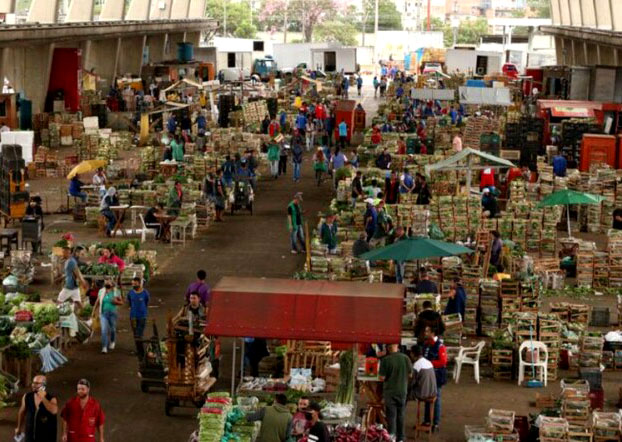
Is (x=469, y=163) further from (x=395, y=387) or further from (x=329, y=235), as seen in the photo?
(x=395, y=387)

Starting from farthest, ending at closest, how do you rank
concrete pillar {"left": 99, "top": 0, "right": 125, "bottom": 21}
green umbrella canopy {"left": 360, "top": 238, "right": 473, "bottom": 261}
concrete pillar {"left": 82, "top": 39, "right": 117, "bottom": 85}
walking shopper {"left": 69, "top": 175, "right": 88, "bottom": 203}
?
concrete pillar {"left": 99, "top": 0, "right": 125, "bottom": 21}, concrete pillar {"left": 82, "top": 39, "right": 117, "bottom": 85}, walking shopper {"left": 69, "top": 175, "right": 88, "bottom": 203}, green umbrella canopy {"left": 360, "top": 238, "right": 473, "bottom": 261}

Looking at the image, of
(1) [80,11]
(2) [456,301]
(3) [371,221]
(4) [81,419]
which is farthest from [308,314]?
(1) [80,11]

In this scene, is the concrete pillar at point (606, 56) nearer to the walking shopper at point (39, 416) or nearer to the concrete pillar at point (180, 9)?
the concrete pillar at point (180, 9)

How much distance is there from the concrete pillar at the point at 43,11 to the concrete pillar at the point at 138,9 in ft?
71.3

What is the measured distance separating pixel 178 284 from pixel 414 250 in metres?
5.94

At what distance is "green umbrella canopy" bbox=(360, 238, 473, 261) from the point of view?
22.0 m

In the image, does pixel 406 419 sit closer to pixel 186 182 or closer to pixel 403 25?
pixel 186 182

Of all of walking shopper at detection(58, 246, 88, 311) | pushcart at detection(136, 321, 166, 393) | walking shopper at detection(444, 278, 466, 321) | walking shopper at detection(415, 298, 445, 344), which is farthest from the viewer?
walking shopper at detection(58, 246, 88, 311)

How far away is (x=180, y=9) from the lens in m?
98.8

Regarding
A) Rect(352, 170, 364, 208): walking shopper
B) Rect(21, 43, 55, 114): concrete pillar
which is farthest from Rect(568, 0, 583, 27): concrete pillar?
Rect(352, 170, 364, 208): walking shopper

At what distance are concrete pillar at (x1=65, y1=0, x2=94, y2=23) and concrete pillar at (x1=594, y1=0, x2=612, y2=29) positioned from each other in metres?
27.6

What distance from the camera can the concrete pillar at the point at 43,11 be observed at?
6144 centimetres

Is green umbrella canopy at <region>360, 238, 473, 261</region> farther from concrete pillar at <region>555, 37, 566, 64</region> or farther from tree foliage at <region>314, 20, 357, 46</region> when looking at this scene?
tree foliage at <region>314, 20, 357, 46</region>

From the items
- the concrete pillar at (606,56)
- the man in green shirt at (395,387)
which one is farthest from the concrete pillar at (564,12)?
the man in green shirt at (395,387)
